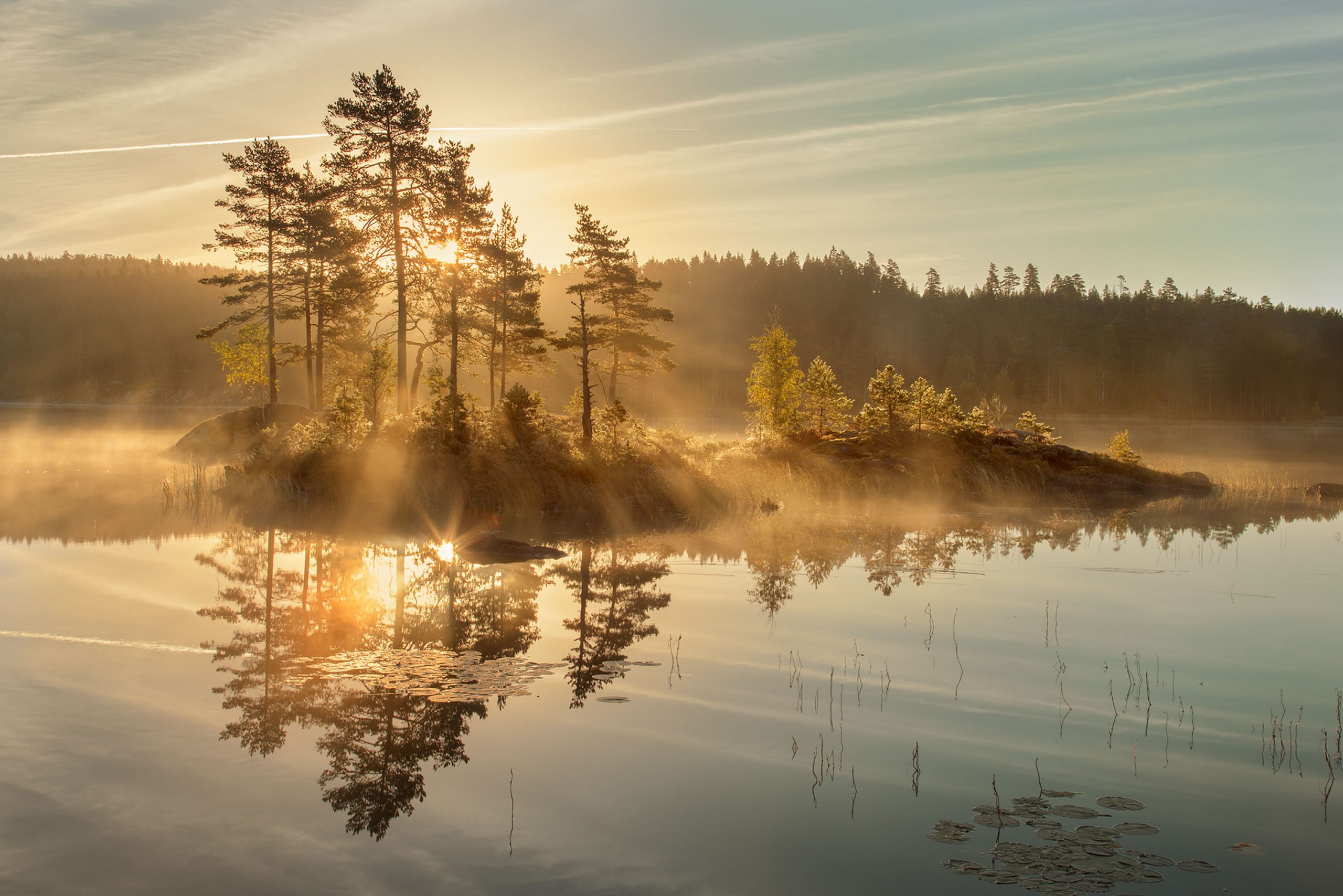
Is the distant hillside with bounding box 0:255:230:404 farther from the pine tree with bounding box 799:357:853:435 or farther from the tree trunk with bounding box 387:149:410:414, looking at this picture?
the pine tree with bounding box 799:357:853:435

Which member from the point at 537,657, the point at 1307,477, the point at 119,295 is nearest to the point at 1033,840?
the point at 537,657

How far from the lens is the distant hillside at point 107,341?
144875 millimetres

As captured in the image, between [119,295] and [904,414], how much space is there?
18592 centimetres

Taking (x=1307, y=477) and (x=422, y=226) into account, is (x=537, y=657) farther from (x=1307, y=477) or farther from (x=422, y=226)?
(x=1307, y=477)

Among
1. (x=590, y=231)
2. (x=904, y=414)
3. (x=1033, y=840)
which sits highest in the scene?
(x=590, y=231)

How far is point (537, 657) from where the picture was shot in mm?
10734

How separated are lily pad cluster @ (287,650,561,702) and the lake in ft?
0.18

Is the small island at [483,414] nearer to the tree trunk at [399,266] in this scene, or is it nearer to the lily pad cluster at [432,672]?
the tree trunk at [399,266]

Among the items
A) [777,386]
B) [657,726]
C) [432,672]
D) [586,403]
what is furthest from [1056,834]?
[777,386]

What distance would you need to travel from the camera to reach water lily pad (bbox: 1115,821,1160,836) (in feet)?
21.2

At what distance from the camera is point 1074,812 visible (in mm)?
6766

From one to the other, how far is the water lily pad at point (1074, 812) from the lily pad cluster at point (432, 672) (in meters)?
5.23

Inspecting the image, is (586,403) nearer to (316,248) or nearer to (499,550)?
(499,550)

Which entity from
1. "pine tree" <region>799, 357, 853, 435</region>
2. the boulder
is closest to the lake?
the boulder
